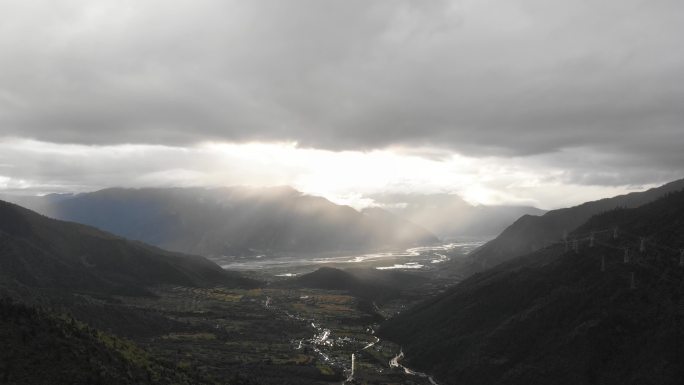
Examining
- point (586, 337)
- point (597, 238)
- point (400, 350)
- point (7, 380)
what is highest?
point (597, 238)

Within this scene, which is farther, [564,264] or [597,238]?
[597,238]

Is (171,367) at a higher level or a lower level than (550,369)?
higher

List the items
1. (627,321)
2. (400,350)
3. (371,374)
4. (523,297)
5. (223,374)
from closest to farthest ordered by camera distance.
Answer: (627,321), (223,374), (371,374), (523,297), (400,350)

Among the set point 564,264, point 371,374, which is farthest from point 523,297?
point 371,374

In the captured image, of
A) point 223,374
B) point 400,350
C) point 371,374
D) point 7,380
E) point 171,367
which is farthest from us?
point 400,350

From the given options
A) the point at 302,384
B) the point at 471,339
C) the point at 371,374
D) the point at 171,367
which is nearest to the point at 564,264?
the point at 471,339

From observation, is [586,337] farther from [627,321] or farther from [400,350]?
[400,350]
